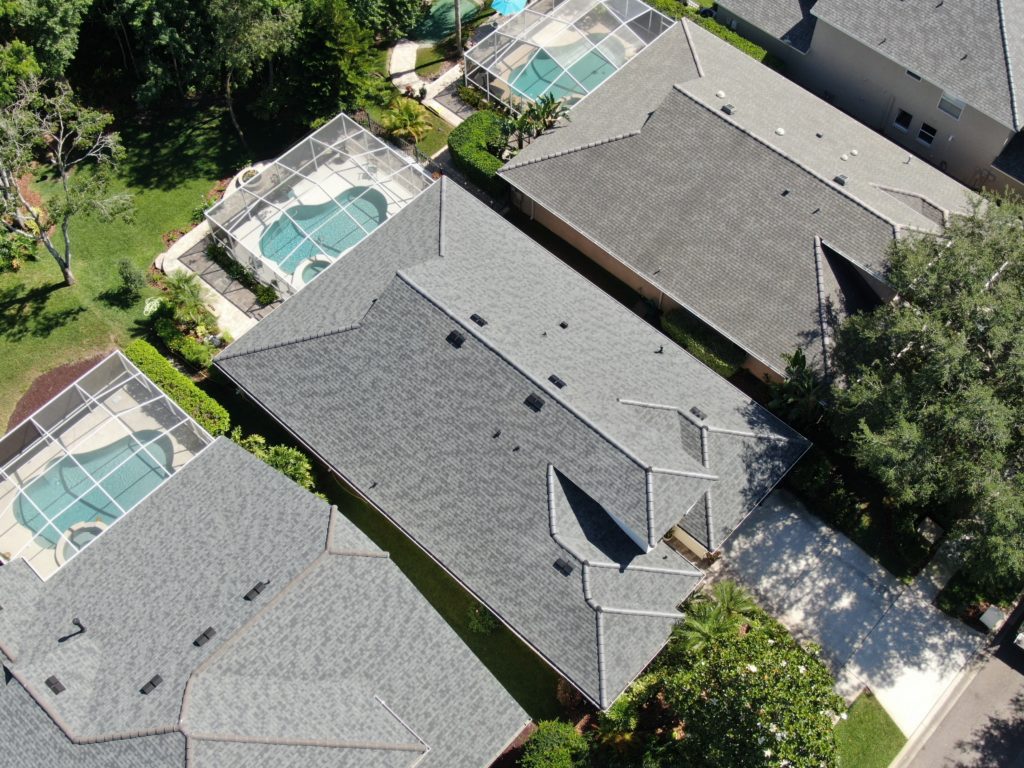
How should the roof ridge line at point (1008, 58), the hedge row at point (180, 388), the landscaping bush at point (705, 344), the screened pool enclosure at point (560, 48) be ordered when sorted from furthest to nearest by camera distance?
the screened pool enclosure at point (560, 48) < the roof ridge line at point (1008, 58) < the landscaping bush at point (705, 344) < the hedge row at point (180, 388)

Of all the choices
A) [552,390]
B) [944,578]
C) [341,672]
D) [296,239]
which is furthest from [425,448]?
[944,578]

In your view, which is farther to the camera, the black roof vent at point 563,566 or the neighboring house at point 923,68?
the neighboring house at point 923,68

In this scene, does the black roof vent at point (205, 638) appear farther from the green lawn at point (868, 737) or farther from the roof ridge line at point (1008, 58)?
the roof ridge line at point (1008, 58)

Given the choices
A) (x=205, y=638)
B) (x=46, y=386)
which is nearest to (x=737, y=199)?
(x=205, y=638)

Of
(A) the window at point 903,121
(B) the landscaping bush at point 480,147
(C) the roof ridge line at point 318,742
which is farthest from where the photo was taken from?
(A) the window at point 903,121

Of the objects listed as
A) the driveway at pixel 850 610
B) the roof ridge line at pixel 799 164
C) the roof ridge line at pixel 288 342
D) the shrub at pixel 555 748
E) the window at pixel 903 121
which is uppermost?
the window at pixel 903 121

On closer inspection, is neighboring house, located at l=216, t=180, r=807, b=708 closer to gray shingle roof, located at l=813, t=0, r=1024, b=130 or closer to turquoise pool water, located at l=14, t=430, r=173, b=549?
turquoise pool water, located at l=14, t=430, r=173, b=549

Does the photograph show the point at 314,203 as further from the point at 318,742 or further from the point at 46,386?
the point at 318,742

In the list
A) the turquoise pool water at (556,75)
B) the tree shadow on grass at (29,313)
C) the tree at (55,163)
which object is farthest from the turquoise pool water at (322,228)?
the turquoise pool water at (556,75)
